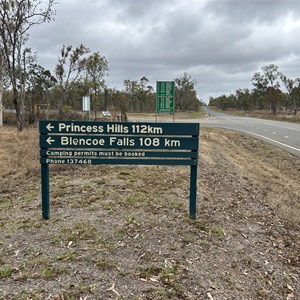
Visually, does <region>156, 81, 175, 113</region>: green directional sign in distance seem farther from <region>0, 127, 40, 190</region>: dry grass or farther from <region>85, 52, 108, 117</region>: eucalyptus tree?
<region>85, 52, 108, 117</region>: eucalyptus tree

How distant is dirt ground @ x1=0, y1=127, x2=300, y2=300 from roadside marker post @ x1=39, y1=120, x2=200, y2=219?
81cm

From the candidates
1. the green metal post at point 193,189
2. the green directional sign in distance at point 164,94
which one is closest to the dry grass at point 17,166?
the green metal post at point 193,189

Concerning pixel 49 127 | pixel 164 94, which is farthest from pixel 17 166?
pixel 164 94

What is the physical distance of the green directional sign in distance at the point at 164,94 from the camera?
38.1 ft

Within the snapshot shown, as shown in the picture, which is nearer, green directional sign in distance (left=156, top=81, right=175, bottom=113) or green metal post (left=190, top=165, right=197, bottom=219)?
green metal post (left=190, top=165, right=197, bottom=219)

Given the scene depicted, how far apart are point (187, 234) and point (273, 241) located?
1293mm

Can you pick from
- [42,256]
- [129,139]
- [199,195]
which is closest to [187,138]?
[129,139]

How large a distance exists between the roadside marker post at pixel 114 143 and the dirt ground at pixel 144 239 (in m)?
0.81

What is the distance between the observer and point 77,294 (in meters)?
2.85

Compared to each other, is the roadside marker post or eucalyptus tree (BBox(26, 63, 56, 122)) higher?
eucalyptus tree (BBox(26, 63, 56, 122))

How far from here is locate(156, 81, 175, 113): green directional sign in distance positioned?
11.6m

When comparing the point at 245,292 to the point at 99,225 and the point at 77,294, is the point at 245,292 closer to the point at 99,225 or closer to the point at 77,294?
the point at 77,294

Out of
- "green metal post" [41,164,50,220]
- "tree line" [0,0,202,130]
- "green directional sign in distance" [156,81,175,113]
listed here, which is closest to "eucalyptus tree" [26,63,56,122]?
"tree line" [0,0,202,130]

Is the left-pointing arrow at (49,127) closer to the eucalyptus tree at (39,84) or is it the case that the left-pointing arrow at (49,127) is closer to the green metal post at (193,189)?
the green metal post at (193,189)
